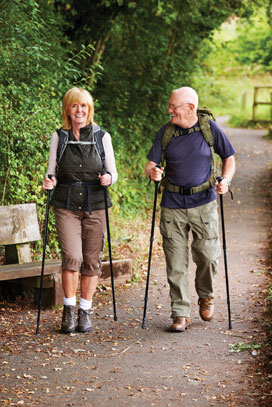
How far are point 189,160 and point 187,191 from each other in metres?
0.27

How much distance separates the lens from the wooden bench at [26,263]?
6.39 meters

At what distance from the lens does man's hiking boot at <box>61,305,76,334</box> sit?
18.9 feet

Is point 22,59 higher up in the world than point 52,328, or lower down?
higher up

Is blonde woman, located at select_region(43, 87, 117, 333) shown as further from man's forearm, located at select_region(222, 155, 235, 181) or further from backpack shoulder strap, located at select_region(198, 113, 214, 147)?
→ man's forearm, located at select_region(222, 155, 235, 181)

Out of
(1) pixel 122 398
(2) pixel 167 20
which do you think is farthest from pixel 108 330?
(2) pixel 167 20

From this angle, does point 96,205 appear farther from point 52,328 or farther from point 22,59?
point 22,59

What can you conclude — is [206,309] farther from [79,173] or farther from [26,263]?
[26,263]

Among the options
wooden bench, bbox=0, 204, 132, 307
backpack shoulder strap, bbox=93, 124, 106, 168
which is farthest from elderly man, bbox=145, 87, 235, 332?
wooden bench, bbox=0, 204, 132, 307

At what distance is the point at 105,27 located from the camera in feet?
40.8

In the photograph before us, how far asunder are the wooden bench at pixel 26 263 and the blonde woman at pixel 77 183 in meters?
0.71

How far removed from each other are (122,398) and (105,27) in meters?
9.28

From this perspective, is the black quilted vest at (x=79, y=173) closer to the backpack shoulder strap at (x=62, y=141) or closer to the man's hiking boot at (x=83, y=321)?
the backpack shoulder strap at (x=62, y=141)

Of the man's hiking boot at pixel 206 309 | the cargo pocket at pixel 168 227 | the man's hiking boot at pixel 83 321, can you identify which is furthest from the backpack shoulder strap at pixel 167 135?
the man's hiking boot at pixel 83 321

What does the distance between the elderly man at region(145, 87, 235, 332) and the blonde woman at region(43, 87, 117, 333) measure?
454mm
